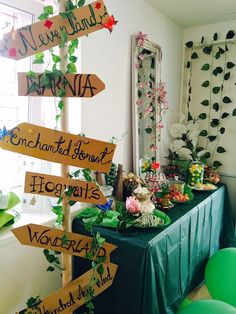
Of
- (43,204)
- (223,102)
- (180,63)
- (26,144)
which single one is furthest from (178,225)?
(180,63)

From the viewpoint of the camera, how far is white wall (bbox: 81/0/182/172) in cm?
164

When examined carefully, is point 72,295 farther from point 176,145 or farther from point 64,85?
point 176,145

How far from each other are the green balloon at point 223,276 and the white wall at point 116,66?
0.88 metres

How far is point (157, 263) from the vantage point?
133 cm

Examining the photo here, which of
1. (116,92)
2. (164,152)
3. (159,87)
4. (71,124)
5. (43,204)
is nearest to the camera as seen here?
(43,204)

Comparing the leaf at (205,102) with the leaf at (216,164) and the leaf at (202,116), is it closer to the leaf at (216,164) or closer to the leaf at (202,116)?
the leaf at (202,116)

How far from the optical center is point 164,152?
2.59 meters

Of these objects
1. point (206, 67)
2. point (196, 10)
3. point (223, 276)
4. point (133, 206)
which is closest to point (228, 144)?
point (206, 67)

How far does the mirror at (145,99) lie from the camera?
2.00 m

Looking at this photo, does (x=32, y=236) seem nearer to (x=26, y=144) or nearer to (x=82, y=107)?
(x=26, y=144)

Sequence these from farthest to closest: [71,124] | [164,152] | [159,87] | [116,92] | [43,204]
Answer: [164,152] → [159,87] → [116,92] → [71,124] → [43,204]

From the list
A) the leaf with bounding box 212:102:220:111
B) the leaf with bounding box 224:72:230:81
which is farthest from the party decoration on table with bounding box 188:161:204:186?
the leaf with bounding box 224:72:230:81

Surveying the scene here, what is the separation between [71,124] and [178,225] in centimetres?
88

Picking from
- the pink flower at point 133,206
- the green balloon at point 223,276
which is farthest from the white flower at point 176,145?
the pink flower at point 133,206
